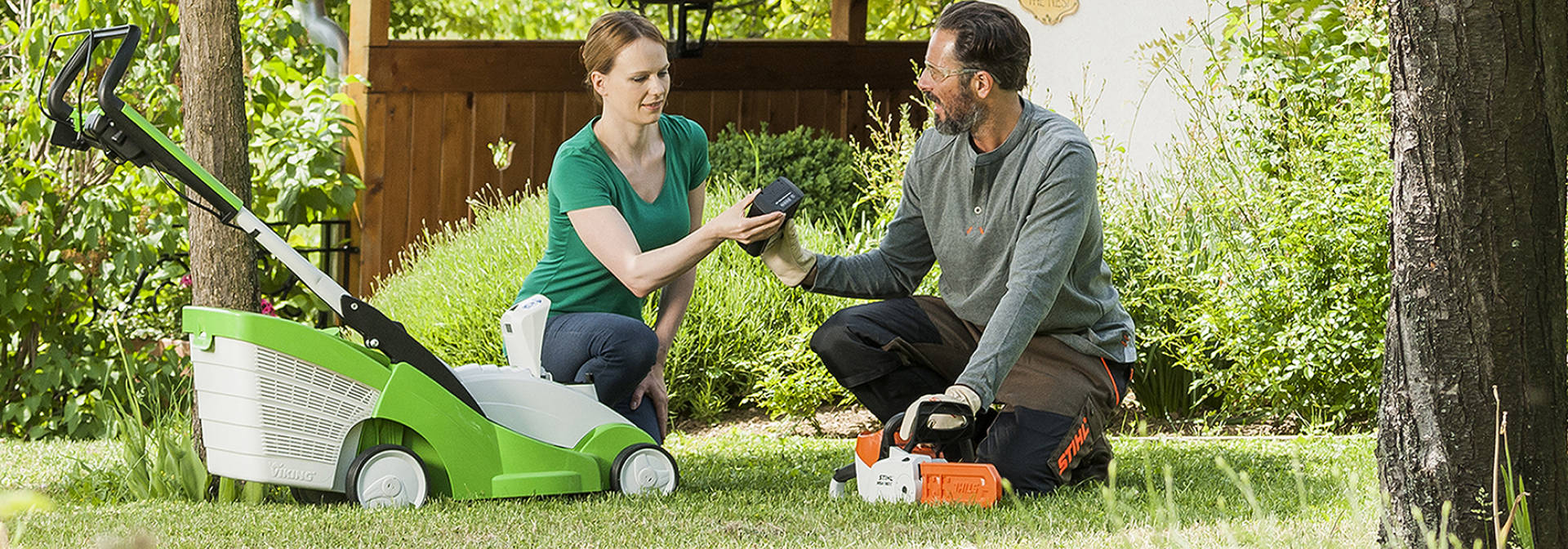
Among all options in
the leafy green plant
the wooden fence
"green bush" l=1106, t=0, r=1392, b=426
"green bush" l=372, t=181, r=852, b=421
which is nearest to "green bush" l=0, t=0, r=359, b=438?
the wooden fence

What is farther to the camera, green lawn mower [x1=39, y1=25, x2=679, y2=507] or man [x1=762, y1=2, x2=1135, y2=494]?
man [x1=762, y1=2, x2=1135, y2=494]

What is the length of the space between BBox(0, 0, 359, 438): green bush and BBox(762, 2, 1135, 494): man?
2996mm

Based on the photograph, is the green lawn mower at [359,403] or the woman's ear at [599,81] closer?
the green lawn mower at [359,403]

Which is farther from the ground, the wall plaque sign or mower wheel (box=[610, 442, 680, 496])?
the wall plaque sign

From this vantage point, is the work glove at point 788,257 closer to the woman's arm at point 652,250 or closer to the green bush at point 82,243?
the woman's arm at point 652,250

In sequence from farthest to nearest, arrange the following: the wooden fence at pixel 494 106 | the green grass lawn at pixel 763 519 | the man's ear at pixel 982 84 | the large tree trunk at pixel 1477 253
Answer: the wooden fence at pixel 494 106
the man's ear at pixel 982 84
the green grass lawn at pixel 763 519
the large tree trunk at pixel 1477 253

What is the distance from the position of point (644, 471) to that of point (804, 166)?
391cm

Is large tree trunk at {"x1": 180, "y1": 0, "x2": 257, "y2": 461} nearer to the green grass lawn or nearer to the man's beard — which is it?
the green grass lawn

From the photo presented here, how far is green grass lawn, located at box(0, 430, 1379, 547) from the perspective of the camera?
2863 mm

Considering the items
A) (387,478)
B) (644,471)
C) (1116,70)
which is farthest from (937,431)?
(1116,70)

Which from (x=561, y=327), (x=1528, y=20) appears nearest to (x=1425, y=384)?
(x=1528, y=20)

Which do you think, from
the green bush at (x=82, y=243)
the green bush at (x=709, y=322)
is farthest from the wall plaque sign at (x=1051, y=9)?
the green bush at (x=82, y=243)

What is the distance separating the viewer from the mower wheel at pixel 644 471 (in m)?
3.44

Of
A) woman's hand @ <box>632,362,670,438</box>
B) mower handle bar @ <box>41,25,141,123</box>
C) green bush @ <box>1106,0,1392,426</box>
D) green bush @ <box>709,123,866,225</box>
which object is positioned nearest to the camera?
mower handle bar @ <box>41,25,141,123</box>
